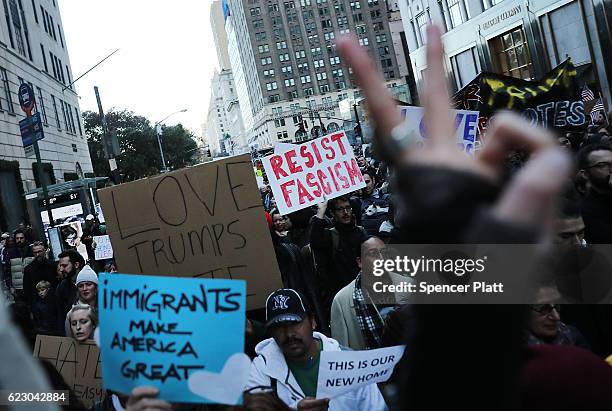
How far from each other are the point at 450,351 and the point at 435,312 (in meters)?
0.08

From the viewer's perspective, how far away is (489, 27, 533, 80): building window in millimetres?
29047

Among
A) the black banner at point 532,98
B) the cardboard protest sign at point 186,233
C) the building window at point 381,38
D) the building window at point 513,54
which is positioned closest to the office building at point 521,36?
the building window at point 513,54

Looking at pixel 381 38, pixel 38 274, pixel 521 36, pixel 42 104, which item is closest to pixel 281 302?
pixel 38 274

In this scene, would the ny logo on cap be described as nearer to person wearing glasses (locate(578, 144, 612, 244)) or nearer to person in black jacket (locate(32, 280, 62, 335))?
person wearing glasses (locate(578, 144, 612, 244))

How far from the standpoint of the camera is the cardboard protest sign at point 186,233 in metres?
4.79

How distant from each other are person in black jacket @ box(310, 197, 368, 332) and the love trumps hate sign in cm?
362

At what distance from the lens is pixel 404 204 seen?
1073 millimetres

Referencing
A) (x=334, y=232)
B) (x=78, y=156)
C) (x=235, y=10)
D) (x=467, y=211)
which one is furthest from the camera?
(x=235, y=10)

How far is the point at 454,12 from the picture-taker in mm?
33812

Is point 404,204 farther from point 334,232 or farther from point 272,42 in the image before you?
point 272,42

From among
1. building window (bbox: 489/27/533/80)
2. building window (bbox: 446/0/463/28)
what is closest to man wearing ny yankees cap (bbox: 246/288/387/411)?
building window (bbox: 489/27/533/80)

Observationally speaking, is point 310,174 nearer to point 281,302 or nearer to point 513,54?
point 281,302

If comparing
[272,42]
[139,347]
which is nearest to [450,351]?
[139,347]

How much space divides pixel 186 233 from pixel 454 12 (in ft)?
105
